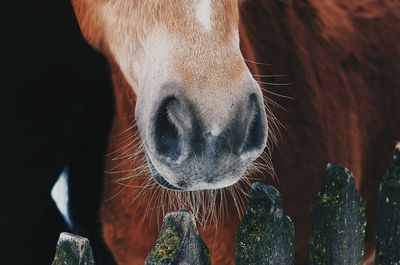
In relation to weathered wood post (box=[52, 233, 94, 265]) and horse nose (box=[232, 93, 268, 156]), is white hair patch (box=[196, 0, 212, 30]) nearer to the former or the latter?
horse nose (box=[232, 93, 268, 156])

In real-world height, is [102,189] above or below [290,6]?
below

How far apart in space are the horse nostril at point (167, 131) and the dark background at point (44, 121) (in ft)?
2.45

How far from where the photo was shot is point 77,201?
8.32 ft

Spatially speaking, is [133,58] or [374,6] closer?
[133,58]

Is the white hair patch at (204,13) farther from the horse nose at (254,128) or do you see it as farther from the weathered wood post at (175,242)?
the weathered wood post at (175,242)

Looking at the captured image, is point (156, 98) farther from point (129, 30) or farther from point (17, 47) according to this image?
point (17, 47)

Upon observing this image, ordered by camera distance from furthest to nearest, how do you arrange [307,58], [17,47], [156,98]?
[307,58], [17,47], [156,98]

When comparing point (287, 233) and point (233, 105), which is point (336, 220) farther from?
point (233, 105)

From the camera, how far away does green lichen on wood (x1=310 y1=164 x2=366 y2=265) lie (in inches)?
66.9

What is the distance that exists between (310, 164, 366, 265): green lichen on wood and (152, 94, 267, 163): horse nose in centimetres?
18

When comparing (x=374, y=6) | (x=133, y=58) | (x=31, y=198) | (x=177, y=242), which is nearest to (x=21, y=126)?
(x=31, y=198)

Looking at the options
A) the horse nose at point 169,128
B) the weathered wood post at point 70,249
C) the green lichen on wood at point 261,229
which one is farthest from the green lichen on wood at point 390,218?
the weathered wood post at point 70,249

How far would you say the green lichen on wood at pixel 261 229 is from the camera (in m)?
1.58

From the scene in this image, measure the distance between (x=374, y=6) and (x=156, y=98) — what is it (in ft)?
5.41
